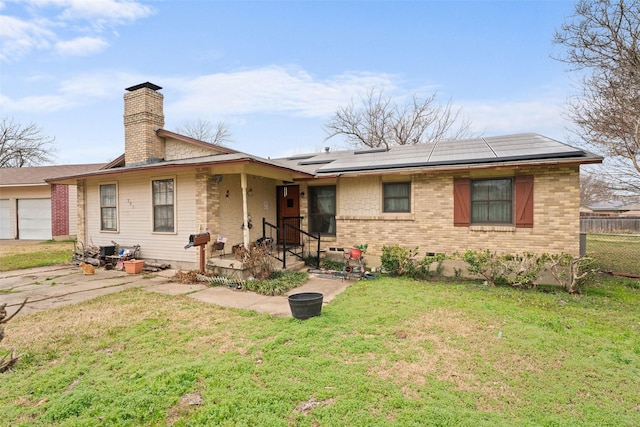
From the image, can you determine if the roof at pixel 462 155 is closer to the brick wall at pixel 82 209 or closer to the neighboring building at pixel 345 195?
the neighboring building at pixel 345 195

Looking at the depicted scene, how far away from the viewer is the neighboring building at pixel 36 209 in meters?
16.5

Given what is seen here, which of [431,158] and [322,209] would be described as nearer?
[431,158]

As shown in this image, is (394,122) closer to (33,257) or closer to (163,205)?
(163,205)

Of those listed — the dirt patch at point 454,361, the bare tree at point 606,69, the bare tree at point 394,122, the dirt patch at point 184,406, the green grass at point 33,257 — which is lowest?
the dirt patch at point 454,361

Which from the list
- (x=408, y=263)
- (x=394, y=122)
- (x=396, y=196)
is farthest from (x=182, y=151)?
(x=394, y=122)

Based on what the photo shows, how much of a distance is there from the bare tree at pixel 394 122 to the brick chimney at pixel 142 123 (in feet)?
54.6

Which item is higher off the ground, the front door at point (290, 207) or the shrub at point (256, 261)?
the front door at point (290, 207)

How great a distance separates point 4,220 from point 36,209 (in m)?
2.53

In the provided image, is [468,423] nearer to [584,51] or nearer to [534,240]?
[534,240]

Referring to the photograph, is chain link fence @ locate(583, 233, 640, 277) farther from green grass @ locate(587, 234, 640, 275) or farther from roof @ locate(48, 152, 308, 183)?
roof @ locate(48, 152, 308, 183)

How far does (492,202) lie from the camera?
8.09 m

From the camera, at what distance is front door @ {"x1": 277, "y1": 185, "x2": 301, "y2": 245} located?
10523 millimetres

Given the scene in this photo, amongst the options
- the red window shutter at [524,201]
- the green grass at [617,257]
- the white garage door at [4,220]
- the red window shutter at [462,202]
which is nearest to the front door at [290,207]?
the red window shutter at [462,202]

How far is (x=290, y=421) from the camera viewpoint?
2.52 metres
